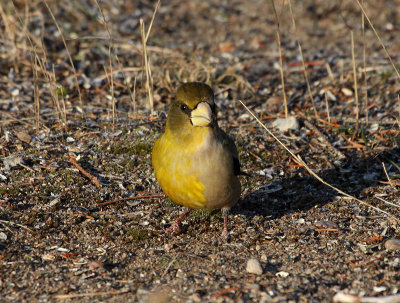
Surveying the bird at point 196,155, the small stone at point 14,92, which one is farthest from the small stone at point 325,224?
the small stone at point 14,92

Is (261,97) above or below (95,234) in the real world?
above

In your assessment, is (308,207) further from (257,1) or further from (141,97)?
(257,1)

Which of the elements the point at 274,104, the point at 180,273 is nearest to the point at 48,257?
the point at 180,273

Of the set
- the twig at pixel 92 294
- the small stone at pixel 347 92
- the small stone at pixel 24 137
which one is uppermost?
the small stone at pixel 347 92

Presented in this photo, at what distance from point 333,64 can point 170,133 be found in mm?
4560

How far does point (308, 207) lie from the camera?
5.02 metres

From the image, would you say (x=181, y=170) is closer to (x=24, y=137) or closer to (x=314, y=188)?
(x=314, y=188)

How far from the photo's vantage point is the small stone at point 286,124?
6258 mm

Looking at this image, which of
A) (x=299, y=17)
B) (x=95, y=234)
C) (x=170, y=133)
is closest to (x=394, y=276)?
(x=170, y=133)

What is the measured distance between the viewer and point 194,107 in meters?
4.05

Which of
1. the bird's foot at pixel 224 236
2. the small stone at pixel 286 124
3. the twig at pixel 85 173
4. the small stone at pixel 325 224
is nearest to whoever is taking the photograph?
the bird's foot at pixel 224 236

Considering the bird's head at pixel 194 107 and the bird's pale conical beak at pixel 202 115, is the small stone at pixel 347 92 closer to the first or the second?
the bird's head at pixel 194 107

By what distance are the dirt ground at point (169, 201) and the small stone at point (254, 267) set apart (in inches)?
0.7

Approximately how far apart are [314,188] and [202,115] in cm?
199
